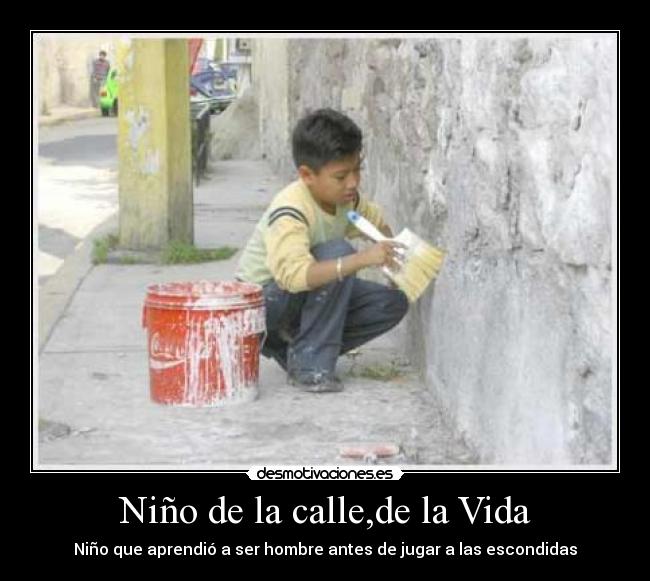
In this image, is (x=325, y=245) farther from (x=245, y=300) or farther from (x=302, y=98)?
(x=302, y=98)

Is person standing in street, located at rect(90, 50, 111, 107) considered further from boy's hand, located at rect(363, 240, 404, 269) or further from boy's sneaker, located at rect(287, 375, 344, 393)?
boy's hand, located at rect(363, 240, 404, 269)

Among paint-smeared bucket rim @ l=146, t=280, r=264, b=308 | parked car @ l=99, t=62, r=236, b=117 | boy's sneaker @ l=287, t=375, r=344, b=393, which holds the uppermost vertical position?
parked car @ l=99, t=62, r=236, b=117

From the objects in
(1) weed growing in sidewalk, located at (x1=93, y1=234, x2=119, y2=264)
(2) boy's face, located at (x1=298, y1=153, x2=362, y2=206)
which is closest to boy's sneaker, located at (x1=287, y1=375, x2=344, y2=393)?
(2) boy's face, located at (x1=298, y1=153, x2=362, y2=206)

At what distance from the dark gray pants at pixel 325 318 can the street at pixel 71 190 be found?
1108 millimetres

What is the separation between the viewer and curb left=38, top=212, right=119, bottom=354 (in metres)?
6.10

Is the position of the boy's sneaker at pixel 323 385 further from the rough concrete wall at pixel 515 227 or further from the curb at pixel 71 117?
the curb at pixel 71 117

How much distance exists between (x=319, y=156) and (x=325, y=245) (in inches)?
12.2

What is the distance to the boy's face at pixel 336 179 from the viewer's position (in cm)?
472

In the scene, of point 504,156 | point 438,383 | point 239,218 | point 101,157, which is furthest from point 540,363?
point 101,157

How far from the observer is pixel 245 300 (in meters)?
4.58

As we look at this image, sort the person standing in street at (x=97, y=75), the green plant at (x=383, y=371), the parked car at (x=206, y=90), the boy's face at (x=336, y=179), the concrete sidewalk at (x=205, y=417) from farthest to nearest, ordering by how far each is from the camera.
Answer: the person standing in street at (x=97, y=75)
the parked car at (x=206, y=90)
the green plant at (x=383, y=371)
the boy's face at (x=336, y=179)
the concrete sidewalk at (x=205, y=417)

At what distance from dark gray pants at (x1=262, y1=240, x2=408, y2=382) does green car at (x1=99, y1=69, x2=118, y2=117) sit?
21.1 meters

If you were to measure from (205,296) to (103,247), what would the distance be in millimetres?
3791

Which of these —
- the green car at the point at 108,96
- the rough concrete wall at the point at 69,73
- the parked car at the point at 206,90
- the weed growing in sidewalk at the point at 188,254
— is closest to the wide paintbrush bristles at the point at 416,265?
the weed growing in sidewalk at the point at 188,254
